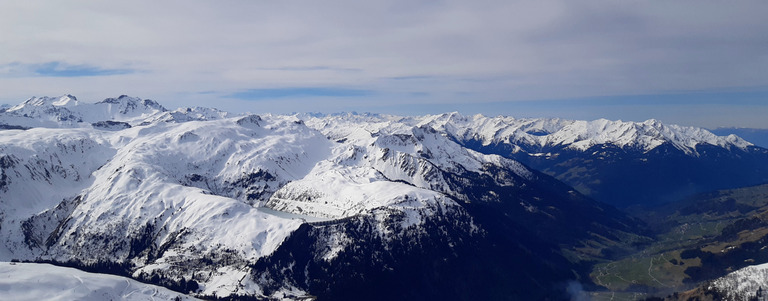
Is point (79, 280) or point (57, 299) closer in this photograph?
point (57, 299)

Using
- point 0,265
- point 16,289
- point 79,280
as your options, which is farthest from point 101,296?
point 0,265

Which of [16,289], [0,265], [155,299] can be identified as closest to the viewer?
[16,289]

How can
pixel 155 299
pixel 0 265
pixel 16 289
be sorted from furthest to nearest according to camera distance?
pixel 155 299, pixel 0 265, pixel 16 289

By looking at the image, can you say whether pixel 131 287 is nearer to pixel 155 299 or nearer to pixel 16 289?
pixel 155 299

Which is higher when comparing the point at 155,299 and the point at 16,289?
the point at 16,289

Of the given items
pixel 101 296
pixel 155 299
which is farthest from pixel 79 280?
pixel 155 299

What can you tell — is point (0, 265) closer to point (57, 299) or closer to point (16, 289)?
point (16, 289)
